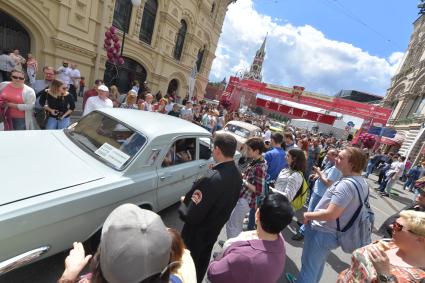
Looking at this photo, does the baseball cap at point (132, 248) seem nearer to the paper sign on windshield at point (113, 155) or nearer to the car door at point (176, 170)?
the paper sign on windshield at point (113, 155)

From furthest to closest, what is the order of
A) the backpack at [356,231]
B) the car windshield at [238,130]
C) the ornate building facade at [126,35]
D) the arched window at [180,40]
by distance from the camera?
the arched window at [180,40]
the car windshield at [238,130]
the ornate building facade at [126,35]
the backpack at [356,231]

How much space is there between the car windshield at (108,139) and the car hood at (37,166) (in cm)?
17

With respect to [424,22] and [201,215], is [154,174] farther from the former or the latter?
[424,22]

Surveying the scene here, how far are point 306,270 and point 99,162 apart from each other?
105 inches

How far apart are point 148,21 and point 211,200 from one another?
54.4 ft

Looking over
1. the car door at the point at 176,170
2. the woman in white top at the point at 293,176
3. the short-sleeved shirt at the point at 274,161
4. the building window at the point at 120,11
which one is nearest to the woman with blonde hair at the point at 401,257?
the woman in white top at the point at 293,176

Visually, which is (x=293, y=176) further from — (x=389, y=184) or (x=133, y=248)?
(x=389, y=184)

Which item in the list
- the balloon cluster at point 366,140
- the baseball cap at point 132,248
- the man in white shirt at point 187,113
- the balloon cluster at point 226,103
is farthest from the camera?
the balloon cluster at point 226,103

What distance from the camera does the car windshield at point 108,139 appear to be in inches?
118

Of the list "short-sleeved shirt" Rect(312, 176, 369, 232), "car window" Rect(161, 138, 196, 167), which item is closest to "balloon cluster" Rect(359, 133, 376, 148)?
"car window" Rect(161, 138, 196, 167)

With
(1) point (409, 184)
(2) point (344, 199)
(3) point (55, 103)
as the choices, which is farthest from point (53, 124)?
(1) point (409, 184)

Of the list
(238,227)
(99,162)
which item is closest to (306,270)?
(238,227)

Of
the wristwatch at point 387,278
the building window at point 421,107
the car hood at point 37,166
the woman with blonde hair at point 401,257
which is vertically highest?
the building window at point 421,107

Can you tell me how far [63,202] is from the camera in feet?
7.21
